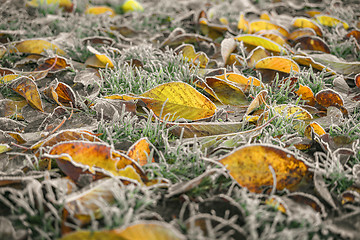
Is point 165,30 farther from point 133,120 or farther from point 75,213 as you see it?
point 75,213

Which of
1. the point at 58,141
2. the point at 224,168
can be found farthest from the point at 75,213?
the point at 224,168

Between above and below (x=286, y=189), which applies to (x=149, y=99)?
above

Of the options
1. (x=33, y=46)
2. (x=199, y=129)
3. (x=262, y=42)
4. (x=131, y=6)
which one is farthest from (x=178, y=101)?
(x=131, y=6)

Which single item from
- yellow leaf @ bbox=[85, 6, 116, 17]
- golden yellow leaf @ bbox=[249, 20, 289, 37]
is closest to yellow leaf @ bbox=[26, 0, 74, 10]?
yellow leaf @ bbox=[85, 6, 116, 17]

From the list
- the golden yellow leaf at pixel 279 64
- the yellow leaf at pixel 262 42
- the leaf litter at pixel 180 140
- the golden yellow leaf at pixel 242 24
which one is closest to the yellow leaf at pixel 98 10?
the leaf litter at pixel 180 140

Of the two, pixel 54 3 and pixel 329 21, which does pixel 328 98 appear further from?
pixel 54 3

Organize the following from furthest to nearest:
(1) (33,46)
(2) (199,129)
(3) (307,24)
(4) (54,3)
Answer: (4) (54,3)
(3) (307,24)
(1) (33,46)
(2) (199,129)

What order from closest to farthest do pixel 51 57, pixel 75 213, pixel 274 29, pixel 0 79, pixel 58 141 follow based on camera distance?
pixel 75 213, pixel 58 141, pixel 0 79, pixel 51 57, pixel 274 29
